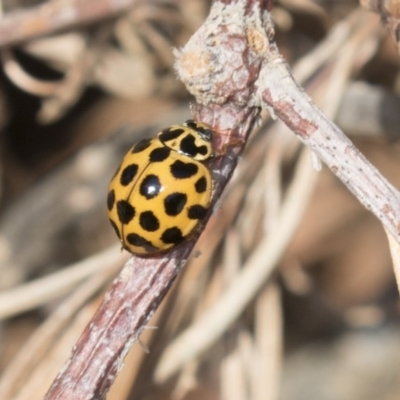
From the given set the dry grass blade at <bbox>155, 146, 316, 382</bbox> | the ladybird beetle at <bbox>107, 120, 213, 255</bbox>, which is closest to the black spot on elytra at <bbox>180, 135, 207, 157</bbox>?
the ladybird beetle at <bbox>107, 120, 213, 255</bbox>

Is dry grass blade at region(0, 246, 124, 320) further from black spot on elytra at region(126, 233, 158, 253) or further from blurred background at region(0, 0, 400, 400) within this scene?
black spot on elytra at region(126, 233, 158, 253)

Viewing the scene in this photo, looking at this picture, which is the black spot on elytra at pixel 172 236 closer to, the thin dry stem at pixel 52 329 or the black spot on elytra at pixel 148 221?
the black spot on elytra at pixel 148 221

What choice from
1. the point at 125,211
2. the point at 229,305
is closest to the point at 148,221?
the point at 125,211

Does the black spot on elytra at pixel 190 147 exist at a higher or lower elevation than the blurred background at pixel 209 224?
higher

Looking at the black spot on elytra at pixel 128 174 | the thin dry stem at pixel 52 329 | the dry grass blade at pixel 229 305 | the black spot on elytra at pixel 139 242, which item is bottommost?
the dry grass blade at pixel 229 305

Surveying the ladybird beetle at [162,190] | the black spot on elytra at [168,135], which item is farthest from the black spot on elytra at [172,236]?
the black spot on elytra at [168,135]

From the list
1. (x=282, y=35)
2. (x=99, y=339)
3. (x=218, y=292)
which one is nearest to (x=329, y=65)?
(x=282, y=35)

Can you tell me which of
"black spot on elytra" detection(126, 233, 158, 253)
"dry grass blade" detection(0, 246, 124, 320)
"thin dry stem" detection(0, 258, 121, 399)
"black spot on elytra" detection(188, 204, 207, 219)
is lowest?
"thin dry stem" detection(0, 258, 121, 399)

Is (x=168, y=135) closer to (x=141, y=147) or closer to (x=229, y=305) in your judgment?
(x=141, y=147)
